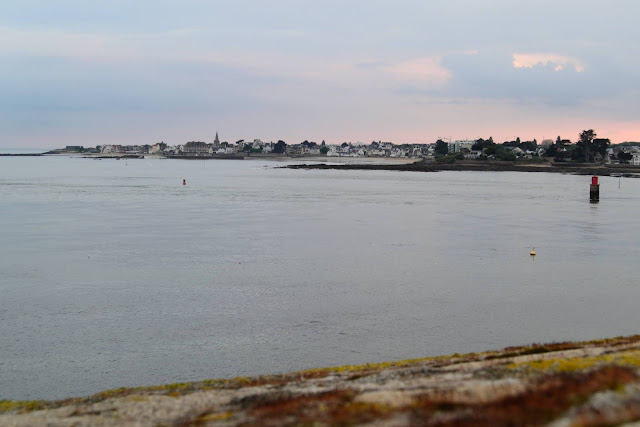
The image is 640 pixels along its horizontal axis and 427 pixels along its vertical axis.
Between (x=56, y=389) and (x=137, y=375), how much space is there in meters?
1.58

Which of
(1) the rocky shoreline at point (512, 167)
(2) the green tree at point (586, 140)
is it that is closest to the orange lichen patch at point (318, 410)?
(1) the rocky shoreline at point (512, 167)

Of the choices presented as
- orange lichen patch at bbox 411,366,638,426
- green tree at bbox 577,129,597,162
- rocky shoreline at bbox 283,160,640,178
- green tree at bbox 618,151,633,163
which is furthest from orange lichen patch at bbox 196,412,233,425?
green tree at bbox 618,151,633,163

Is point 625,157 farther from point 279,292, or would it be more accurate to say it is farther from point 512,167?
point 279,292

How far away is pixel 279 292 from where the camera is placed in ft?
69.7

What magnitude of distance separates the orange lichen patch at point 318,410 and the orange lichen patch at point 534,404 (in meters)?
0.62

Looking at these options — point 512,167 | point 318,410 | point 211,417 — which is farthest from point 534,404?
point 512,167

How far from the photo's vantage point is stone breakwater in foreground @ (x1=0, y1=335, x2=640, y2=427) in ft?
26.6

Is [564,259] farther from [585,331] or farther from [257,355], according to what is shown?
[257,355]

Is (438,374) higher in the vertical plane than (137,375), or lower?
higher

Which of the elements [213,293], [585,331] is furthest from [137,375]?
[585,331]

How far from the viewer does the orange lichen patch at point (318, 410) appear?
8.44m

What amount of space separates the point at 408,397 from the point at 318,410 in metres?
1.25

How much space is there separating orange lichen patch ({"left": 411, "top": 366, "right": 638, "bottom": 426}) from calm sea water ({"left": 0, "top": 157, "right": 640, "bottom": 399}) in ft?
19.1

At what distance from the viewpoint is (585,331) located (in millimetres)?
16844
